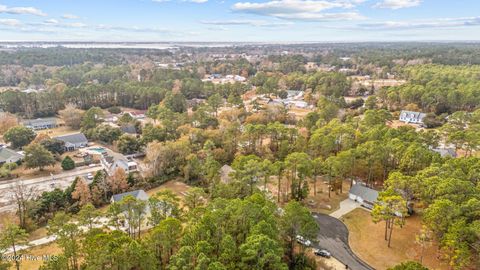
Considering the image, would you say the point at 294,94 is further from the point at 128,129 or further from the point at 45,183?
the point at 45,183

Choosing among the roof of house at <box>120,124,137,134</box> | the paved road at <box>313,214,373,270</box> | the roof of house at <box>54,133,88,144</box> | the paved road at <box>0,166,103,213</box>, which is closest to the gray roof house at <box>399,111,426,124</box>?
the paved road at <box>313,214,373,270</box>

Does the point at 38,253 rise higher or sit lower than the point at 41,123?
lower

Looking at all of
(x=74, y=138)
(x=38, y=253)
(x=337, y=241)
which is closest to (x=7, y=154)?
(x=74, y=138)

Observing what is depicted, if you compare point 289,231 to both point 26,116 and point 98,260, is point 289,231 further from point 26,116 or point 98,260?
point 26,116

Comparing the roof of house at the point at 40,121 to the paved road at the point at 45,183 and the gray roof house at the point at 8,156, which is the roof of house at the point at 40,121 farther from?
the paved road at the point at 45,183

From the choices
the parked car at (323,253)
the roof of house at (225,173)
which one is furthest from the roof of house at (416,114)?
the parked car at (323,253)

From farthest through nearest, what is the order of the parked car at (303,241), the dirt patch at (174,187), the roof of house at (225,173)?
the dirt patch at (174,187) < the roof of house at (225,173) < the parked car at (303,241)

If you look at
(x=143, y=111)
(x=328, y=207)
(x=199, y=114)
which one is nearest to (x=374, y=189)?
(x=328, y=207)
